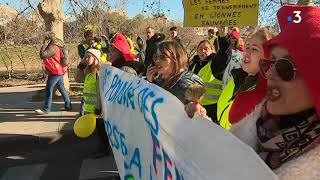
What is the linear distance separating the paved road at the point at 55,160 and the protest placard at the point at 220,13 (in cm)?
212

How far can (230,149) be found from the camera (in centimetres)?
162

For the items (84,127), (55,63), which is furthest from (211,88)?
(55,63)

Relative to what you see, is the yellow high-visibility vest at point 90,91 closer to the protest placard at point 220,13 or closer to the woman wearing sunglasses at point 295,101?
the protest placard at point 220,13

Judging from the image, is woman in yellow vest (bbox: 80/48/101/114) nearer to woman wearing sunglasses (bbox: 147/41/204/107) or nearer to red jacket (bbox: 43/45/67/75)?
woman wearing sunglasses (bbox: 147/41/204/107)

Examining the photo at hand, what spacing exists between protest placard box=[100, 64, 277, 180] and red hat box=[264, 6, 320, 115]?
278mm

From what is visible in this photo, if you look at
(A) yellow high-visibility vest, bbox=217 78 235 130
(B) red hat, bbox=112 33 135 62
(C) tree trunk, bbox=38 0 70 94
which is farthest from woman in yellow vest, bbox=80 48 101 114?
(C) tree trunk, bbox=38 0 70 94

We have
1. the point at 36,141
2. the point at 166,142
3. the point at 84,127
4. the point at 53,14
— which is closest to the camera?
the point at 166,142

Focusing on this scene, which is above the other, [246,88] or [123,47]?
[123,47]

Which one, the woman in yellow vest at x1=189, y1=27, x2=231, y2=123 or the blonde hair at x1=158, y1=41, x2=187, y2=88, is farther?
the woman in yellow vest at x1=189, y1=27, x2=231, y2=123

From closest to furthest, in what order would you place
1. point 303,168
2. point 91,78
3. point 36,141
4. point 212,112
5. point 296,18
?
point 303,168
point 296,18
point 212,112
point 91,78
point 36,141

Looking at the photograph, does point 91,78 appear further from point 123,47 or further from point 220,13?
point 220,13

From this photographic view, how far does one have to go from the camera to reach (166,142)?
214 centimetres

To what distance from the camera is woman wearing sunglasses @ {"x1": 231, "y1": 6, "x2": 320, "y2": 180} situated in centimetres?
147

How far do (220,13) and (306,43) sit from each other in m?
3.96
